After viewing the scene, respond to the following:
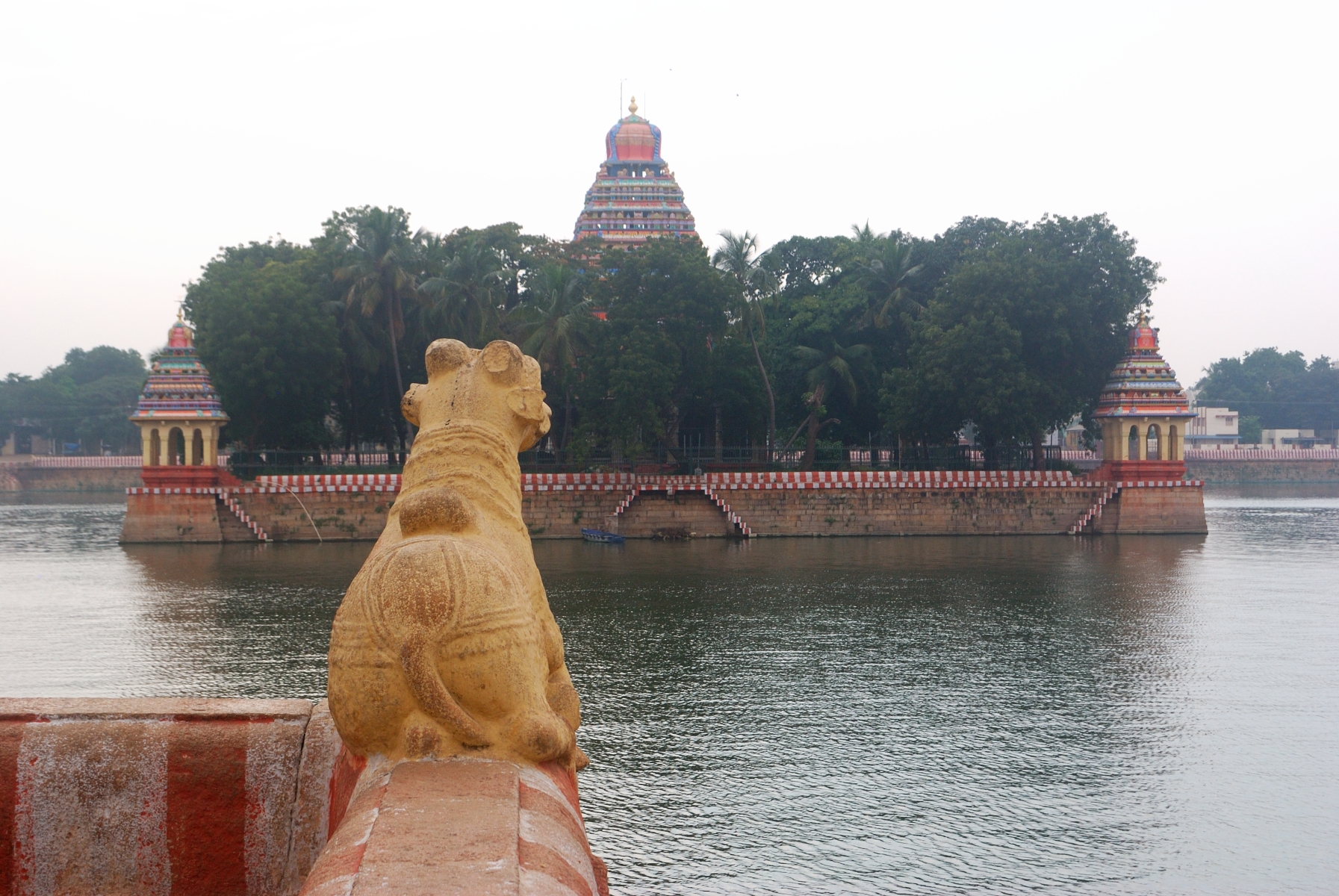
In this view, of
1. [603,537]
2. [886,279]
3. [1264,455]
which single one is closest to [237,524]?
[603,537]

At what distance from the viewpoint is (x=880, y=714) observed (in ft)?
42.0

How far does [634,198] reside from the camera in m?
52.0

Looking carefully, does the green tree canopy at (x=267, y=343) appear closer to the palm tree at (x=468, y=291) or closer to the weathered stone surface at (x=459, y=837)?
the palm tree at (x=468, y=291)

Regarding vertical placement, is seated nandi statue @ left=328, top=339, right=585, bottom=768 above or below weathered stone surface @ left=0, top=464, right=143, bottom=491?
above

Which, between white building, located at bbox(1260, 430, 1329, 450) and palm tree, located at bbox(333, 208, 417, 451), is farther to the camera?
white building, located at bbox(1260, 430, 1329, 450)

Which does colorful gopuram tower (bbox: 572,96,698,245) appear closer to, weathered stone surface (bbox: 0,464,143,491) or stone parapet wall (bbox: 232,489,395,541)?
stone parapet wall (bbox: 232,489,395,541)

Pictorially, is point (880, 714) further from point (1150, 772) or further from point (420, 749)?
point (420, 749)

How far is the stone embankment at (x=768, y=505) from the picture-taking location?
31.8 metres

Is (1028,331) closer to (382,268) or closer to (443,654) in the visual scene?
(382,268)

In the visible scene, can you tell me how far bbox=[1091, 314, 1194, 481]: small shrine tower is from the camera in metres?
33.3

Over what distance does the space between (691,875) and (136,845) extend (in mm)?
4587

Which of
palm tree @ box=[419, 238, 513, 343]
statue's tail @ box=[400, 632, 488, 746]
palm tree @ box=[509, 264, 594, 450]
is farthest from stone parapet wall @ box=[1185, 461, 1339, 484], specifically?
statue's tail @ box=[400, 632, 488, 746]

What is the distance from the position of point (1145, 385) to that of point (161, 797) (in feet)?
107

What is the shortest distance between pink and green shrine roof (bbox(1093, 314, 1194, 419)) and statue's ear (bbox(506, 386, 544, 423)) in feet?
101
